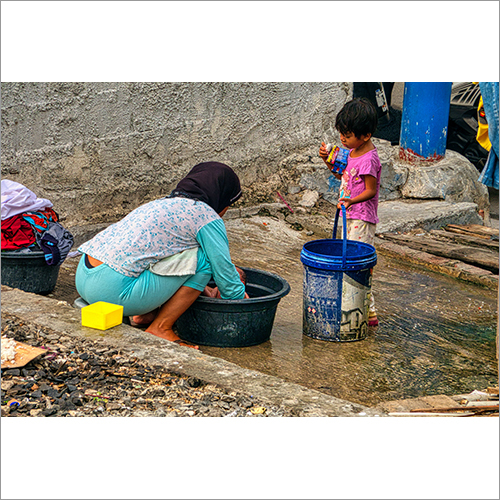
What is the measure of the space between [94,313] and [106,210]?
301 centimetres

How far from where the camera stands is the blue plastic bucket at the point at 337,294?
169 inches

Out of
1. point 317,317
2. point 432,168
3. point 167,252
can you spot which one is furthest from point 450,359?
point 432,168

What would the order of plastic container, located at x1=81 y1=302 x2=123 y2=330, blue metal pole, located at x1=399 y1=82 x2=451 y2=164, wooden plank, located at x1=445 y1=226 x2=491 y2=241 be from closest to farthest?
plastic container, located at x1=81 y1=302 x2=123 y2=330 → wooden plank, located at x1=445 y1=226 x2=491 y2=241 → blue metal pole, located at x1=399 y1=82 x2=451 y2=164

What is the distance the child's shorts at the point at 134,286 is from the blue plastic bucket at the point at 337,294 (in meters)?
0.76

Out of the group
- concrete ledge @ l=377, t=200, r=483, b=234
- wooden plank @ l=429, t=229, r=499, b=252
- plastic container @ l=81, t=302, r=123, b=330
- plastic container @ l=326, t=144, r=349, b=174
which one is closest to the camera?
plastic container @ l=81, t=302, r=123, b=330

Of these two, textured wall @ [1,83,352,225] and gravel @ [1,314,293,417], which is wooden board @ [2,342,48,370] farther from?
textured wall @ [1,83,352,225]

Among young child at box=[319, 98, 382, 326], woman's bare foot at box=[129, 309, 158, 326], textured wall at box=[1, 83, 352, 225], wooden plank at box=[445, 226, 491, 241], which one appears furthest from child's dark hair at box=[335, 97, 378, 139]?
wooden plank at box=[445, 226, 491, 241]

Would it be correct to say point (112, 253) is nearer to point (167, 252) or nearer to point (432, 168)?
point (167, 252)

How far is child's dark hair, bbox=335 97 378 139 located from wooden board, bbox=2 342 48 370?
2.48m

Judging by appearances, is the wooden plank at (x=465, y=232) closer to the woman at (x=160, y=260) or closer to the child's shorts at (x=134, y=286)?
the woman at (x=160, y=260)

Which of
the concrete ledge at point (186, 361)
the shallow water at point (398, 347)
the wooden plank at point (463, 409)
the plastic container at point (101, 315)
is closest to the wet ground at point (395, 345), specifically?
the shallow water at point (398, 347)

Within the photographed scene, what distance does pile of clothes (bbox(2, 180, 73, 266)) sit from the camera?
4.88 m

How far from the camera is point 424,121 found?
855 centimetres

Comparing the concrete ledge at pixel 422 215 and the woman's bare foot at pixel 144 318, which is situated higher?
the concrete ledge at pixel 422 215
